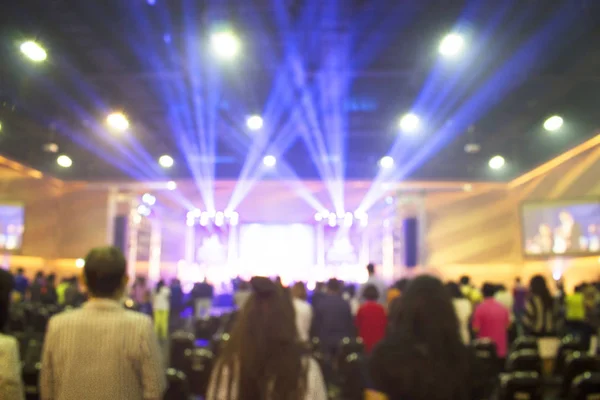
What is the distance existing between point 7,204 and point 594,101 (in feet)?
44.7

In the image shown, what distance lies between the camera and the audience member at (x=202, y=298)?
1329 cm

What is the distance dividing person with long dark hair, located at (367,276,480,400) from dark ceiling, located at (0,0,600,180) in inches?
257

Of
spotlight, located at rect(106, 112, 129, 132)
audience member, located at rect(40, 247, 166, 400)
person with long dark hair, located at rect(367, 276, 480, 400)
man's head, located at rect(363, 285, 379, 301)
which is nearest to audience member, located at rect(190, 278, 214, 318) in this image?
spotlight, located at rect(106, 112, 129, 132)

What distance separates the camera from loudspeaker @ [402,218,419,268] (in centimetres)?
1772

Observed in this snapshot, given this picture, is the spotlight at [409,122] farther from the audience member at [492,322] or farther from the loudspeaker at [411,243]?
the audience member at [492,322]

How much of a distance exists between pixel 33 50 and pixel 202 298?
6.35 meters

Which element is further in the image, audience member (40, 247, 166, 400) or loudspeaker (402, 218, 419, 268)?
loudspeaker (402, 218, 419, 268)

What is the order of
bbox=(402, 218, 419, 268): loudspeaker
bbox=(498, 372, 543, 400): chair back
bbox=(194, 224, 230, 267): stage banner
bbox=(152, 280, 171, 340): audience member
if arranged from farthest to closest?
A: bbox=(194, 224, 230, 267): stage banner < bbox=(402, 218, 419, 268): loudspeaker < bbox=(152, 280, 171, 340): audience member < bbox=(498, 372, 543, 400): chair back

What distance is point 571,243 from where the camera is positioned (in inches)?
540

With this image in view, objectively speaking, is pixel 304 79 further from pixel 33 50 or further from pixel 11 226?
pixel 11 226

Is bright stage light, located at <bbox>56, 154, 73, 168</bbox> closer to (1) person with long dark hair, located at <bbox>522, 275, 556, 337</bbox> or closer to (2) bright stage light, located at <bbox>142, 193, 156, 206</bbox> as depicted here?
(2) bright stage light, located at <bbox>142, 193, 156, 206</bbox>

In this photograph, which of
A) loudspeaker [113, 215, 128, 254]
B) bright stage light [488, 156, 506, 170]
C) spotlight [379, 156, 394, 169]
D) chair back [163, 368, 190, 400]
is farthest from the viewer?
loudspeaker [113, 215, 128, 254]

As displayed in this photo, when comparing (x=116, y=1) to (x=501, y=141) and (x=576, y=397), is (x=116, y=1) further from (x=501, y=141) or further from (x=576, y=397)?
(x=501, y=141)

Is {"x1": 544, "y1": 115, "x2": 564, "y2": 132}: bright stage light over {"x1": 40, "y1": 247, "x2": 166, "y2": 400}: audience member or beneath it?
over
